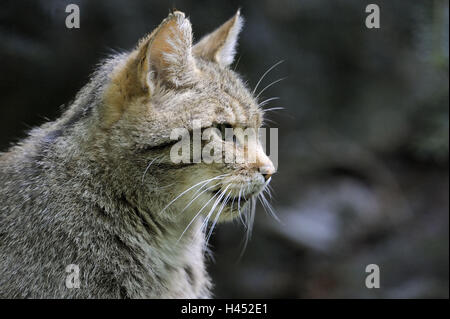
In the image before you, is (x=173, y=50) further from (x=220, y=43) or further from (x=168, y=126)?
(x=220, y=43)

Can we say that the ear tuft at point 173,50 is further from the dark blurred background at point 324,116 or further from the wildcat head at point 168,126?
the dark blurred background at point 324,116

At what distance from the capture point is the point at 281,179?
5.59 meters

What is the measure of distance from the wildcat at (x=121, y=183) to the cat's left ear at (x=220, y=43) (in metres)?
0.36

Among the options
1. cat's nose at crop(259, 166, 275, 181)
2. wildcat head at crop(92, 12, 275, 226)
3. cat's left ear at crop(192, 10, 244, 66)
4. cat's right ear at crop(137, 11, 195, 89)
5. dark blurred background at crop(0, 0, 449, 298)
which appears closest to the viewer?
cat's right ear at crop(137, 11, 195, 89)

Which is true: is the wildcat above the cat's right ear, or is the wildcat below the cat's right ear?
below

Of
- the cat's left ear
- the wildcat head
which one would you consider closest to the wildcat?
the wildcat head

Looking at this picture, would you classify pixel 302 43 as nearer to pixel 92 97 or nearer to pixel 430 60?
pixel 430 60

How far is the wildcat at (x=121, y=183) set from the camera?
246 centimetres

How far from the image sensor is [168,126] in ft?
8.41

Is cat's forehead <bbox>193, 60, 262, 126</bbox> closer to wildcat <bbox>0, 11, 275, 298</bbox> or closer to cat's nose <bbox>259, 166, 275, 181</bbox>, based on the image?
wildcat <bbox>0, 11, 275, 298</bbox>

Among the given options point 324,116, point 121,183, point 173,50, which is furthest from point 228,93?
point 324,116

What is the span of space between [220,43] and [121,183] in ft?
3.57

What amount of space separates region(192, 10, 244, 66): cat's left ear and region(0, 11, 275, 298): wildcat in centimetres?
36

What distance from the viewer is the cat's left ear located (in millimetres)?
3109
